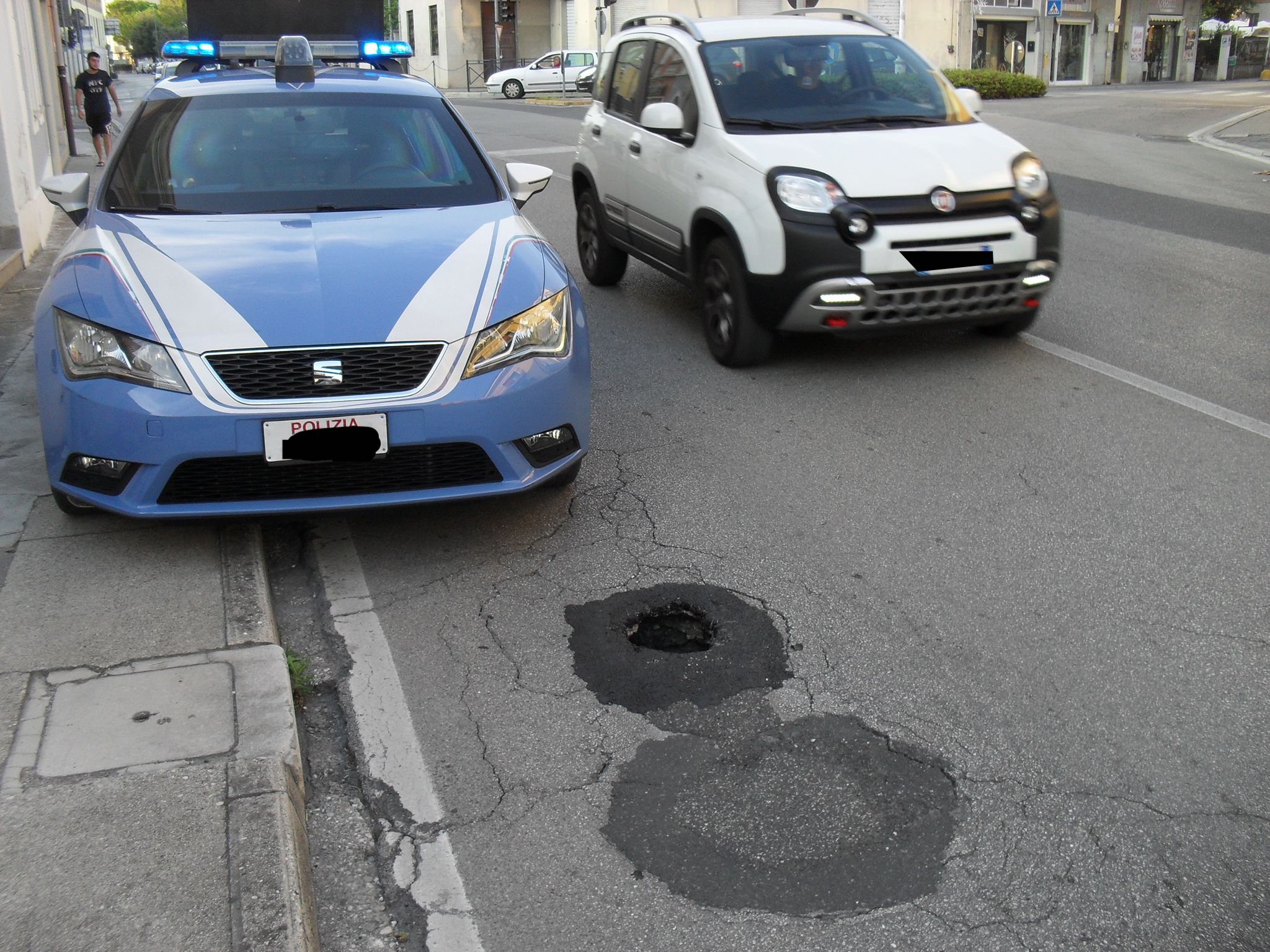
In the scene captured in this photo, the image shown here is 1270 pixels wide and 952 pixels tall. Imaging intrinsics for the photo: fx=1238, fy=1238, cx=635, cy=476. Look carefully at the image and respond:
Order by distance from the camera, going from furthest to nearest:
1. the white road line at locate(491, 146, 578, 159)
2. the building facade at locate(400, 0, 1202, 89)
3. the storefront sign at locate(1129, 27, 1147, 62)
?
the storefront sign at locate(1129, 27, 1147, 62)
the building facade at locate(400, 0, 1202, 89)
the white road line at locate(491, 146, 578, 159)

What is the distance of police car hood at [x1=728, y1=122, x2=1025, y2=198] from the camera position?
649cm

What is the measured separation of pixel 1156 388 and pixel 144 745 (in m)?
5.44

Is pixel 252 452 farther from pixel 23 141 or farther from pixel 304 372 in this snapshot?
pixel 23 141

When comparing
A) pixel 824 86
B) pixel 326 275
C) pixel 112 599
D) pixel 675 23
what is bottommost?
pixel 112 599

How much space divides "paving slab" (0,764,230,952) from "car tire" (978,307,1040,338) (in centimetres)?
556

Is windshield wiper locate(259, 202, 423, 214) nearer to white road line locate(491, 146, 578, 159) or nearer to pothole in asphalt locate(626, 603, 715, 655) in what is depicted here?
pothole in asphalt locate(626, 603, 715, 655)

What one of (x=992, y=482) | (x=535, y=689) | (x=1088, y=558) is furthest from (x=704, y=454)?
(x=535, y=689)

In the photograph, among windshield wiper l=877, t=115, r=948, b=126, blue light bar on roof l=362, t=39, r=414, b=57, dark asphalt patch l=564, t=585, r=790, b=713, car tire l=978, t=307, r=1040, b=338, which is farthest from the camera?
blue light bar on roof l=362, t=39, r=414, b=57

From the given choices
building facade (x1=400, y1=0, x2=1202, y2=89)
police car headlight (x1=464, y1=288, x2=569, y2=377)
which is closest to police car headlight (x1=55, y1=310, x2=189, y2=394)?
police car headlight (x1=464, y1=288, x2=569, y2=377)

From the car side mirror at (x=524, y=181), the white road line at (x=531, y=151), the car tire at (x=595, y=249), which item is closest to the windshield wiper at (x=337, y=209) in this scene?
the car side mirror at (x=524, y=181)

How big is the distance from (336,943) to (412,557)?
209 centimetres

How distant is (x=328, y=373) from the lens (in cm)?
421

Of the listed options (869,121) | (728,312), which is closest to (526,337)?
→ (728,312)

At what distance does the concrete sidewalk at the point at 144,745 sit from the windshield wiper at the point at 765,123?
3879 millimetres
